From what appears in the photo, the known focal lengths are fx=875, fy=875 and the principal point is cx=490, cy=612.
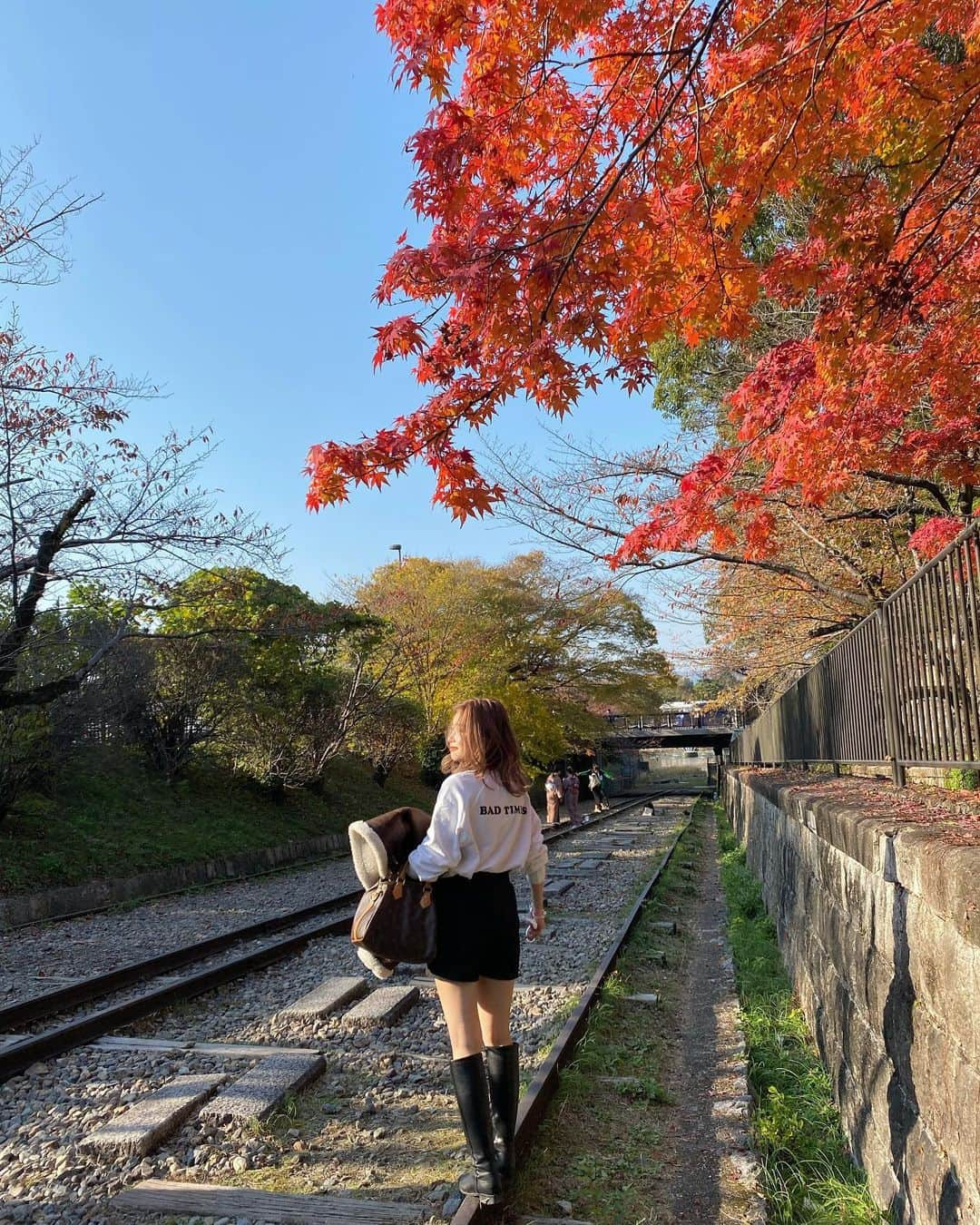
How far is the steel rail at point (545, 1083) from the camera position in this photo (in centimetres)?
316

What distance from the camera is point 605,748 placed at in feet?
164

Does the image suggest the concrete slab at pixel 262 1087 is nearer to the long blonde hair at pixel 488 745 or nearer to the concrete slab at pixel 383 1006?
the concrete slab at pixel 383 1006

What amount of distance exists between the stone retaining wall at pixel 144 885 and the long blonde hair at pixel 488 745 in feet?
30.5

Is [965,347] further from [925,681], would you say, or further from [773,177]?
[925,681]

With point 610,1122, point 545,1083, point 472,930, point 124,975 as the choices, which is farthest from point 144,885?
point 472,930

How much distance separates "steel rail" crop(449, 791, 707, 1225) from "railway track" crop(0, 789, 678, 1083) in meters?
2.94

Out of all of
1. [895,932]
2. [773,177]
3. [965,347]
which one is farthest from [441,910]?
[965,347]

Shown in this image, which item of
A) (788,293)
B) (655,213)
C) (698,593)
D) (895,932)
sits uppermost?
(788,293)

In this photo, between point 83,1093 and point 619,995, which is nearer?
point 83,1093

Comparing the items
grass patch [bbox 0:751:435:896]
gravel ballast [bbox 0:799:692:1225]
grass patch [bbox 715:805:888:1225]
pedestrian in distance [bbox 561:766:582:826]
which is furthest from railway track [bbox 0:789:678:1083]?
pedestrian in distance [bbox 561:766:582:826]

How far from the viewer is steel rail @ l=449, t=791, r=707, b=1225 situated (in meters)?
3.16

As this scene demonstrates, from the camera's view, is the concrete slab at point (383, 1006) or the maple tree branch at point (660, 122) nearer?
the maple tree branch at point (660, 122)

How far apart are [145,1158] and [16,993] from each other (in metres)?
4.02

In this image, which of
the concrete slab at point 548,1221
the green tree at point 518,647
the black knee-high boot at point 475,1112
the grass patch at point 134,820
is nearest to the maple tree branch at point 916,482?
the black knee-high boot at point 475,1112
